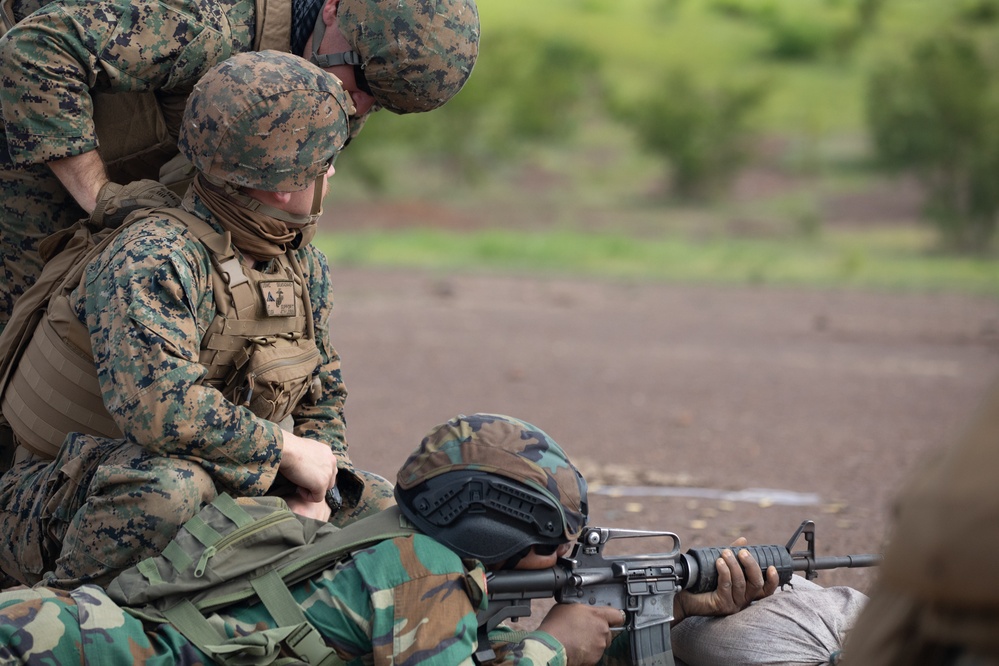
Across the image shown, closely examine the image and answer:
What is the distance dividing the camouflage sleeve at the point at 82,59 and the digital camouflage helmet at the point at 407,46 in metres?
0.39

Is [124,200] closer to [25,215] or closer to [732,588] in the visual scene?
[25,215]

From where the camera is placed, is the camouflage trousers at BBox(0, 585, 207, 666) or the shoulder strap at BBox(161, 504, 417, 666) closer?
the camouflage trousers at BBox(0, 585, 207, 666)

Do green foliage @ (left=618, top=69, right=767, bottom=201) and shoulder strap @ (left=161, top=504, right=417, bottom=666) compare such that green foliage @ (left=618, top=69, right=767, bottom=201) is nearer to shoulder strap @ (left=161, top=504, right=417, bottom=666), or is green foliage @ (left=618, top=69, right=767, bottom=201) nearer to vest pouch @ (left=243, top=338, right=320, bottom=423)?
vest pouch @ (left=243, top=338, right=320, bottom=423)

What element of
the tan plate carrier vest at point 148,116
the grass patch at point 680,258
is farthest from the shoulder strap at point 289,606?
the grass patch at point 680,258

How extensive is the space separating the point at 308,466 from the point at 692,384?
734 centimetres

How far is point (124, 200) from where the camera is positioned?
11.6 ft

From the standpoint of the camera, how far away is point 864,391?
10281 mm

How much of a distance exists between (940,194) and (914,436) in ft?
43.9

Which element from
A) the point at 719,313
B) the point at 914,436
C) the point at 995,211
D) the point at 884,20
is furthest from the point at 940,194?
the point at 884,20

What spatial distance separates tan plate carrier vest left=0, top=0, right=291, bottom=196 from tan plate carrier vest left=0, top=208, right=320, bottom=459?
20.0 inches

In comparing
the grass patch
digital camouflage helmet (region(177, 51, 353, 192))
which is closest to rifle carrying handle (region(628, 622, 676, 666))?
digital camouflage helmet (region(177, 51, 353, 192))

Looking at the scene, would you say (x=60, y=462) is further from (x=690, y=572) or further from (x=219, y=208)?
(x=690, y=572)

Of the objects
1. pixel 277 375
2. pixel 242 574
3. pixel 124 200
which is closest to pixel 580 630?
pixel 242 574

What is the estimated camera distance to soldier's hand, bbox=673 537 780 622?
328 cm
